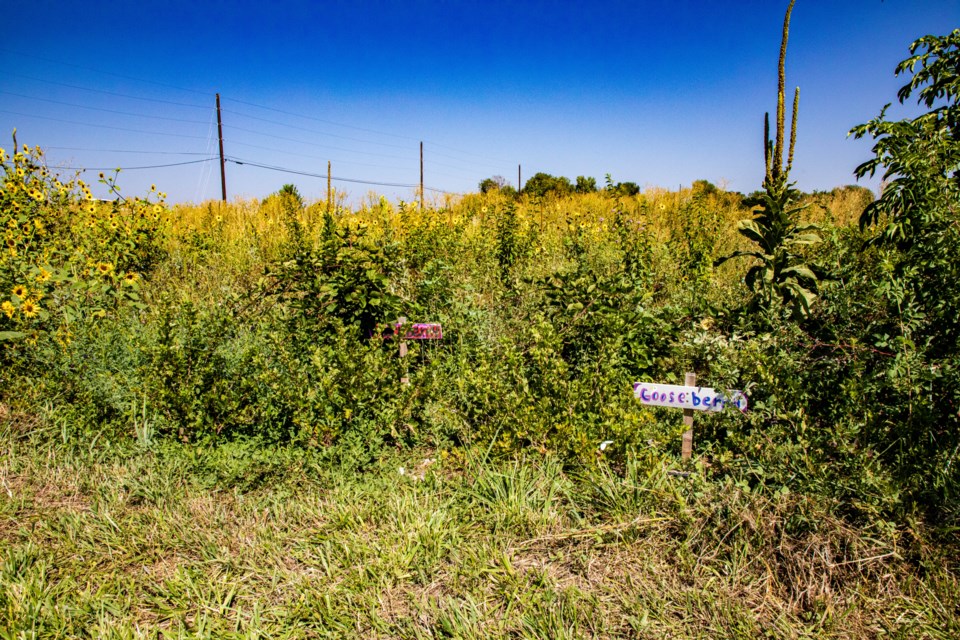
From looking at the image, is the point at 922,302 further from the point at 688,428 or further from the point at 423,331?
the point at 423,331

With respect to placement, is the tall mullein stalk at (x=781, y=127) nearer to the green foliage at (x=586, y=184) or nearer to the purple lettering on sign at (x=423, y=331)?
the purple lettering on sign at (x=423, y=331)

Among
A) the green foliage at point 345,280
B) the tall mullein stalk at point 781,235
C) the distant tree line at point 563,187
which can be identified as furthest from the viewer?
the distant tree line at point 563,187

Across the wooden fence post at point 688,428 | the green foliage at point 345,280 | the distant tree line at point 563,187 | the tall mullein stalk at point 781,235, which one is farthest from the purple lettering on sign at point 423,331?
the distant tree line at point 563,187

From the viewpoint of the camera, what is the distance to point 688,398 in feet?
8.19

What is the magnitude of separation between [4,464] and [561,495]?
2936 mm

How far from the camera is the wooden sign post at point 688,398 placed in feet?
7.87

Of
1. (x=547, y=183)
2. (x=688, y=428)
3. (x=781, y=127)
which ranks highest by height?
(x=547, y=183)

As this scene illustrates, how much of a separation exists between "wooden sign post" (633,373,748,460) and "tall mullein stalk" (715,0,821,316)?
1044mm

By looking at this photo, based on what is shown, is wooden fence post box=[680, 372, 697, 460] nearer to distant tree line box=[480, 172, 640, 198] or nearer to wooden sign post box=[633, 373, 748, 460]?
wooden sign post box=[633, 373, 748, 460]

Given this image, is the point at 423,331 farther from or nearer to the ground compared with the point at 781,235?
nearer to the ground

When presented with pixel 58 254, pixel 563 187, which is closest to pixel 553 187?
pixel 563 187

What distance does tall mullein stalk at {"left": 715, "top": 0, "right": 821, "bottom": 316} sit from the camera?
3.22 meters

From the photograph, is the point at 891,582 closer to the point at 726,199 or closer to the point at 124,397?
the point at 124,397

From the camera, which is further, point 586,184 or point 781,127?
point 586,184
